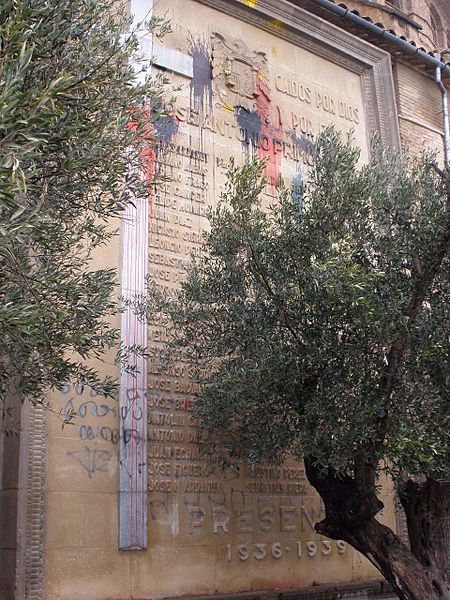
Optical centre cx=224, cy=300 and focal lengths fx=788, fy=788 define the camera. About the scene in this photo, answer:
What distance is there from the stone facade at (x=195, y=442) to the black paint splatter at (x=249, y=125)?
3cm

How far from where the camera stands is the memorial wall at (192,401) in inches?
358

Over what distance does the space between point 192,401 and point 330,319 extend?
284cm

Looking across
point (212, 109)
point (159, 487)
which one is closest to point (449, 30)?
point (212, 109)

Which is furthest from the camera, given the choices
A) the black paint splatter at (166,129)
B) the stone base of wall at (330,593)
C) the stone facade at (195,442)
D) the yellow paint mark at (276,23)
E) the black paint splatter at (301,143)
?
the yellow paint mark at (276,23)

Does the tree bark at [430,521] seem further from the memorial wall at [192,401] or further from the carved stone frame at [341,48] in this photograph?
the carved stone frame at [341,48]

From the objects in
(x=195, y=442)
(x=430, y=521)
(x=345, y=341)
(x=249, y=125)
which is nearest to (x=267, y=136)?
(x=249, y=125)

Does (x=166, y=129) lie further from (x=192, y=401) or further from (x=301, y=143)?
(x=192, y=401)

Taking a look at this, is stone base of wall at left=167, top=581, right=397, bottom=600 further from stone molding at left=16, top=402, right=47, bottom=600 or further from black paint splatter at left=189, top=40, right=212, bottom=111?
black paint splatter at left=189, top=40, right=212, bottom=111

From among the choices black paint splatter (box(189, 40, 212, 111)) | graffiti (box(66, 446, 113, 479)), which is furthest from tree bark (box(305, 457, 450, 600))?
black paint splatter (box(189, 40, 212, 111))

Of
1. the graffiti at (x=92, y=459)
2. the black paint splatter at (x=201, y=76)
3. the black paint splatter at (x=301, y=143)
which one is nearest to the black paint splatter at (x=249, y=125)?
the black paint splatter at (x=201, y=76)

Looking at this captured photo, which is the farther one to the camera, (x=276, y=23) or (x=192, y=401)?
(x=276, y=23)

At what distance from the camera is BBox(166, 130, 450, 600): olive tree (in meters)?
7.91

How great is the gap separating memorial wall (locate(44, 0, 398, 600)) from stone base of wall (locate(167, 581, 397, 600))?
6.8 inches

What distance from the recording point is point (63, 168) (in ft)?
21.9
